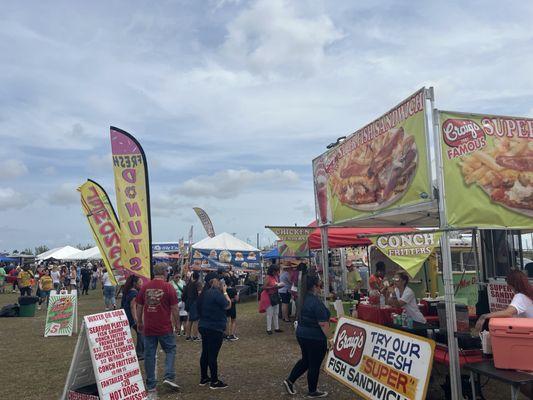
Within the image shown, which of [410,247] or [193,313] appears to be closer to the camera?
[410,247]

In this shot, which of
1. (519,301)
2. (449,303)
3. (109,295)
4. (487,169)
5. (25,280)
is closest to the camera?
(519,301)

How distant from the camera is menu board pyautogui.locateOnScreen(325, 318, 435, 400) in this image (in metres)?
4.09

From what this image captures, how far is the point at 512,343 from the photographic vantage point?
13.2 ft

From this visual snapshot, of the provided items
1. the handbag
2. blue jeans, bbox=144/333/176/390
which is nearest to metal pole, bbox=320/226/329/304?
the handbag

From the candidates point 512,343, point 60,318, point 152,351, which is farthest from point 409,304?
point 60,318

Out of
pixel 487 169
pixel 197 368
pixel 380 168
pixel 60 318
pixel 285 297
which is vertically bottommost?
pixel 197 368

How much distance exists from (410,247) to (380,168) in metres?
1.24

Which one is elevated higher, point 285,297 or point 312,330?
point 312,330

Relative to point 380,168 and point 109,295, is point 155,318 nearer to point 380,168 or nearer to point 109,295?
point 380,168

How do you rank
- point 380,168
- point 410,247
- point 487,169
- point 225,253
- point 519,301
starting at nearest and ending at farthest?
point 519,301, point 487,169, point 410,247, point 380,168, point 225,253

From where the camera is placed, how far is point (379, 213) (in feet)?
20.3

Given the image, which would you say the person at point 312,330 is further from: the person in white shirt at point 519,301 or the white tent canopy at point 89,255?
the white tent canopy at point 89,255

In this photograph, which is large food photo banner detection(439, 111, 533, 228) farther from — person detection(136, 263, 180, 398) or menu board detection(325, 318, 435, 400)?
person detection(136, 263, 180, 398)

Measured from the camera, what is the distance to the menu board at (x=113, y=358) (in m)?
5.14
